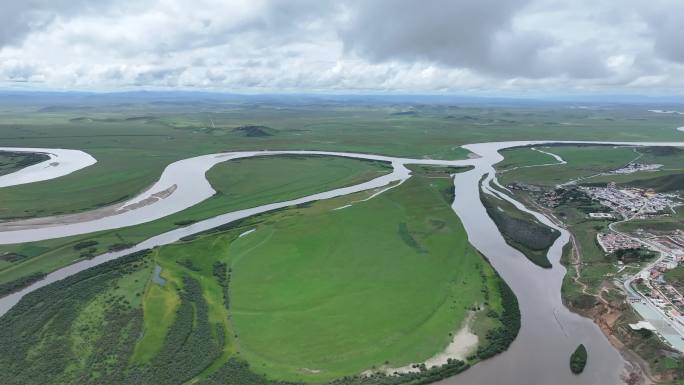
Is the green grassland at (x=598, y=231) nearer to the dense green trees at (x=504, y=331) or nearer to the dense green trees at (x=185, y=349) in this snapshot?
the dense green trees at (x=504, y=331)

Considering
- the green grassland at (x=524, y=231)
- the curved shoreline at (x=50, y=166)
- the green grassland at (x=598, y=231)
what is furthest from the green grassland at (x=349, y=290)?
the curved shoreline at (x=50, y=166)

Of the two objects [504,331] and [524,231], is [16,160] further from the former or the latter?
[504,331]

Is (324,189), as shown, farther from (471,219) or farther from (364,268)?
(364,268)

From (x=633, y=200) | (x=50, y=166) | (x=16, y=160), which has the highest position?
(x=633, y=200)

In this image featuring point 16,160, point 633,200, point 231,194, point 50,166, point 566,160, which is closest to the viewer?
point 633,200

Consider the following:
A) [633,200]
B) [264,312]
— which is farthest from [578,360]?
[633,200]

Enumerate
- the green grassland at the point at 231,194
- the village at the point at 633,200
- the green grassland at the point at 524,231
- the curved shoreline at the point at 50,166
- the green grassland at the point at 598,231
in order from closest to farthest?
the green grassland at the point at 598,231, the green grassland at the point at 231,194, the green grassland at the point at 524,231, the village at the point at 633,200, the curved shoreline at the point at 50,166
